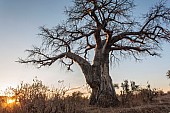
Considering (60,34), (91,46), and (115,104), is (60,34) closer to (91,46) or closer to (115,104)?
(91,46)

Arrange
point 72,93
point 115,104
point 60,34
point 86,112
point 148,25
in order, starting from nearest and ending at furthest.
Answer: point 72,93 → point 86,112 → point 115,104 → point 148,25 → point 60,34

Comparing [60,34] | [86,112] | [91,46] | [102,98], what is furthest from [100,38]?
[86,112]

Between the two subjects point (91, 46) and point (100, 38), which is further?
point (91, 46)

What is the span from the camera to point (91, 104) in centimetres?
1377

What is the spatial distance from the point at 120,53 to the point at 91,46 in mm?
1847

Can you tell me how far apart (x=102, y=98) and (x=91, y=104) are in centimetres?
76

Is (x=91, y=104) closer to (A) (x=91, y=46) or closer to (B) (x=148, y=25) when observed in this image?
(A) (x=91, y=46)

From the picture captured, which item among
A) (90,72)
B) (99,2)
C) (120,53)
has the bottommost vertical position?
(90,72)

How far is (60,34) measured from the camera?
15203 millimetres

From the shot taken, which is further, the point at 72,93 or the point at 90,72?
the point at 90,72

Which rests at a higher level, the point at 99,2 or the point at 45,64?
the point at 99,2

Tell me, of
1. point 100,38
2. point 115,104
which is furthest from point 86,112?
point 100,38

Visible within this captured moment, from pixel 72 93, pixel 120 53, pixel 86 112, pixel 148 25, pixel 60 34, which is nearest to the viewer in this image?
pixel 72 93

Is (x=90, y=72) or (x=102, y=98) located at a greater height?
(x=90, y=72)
